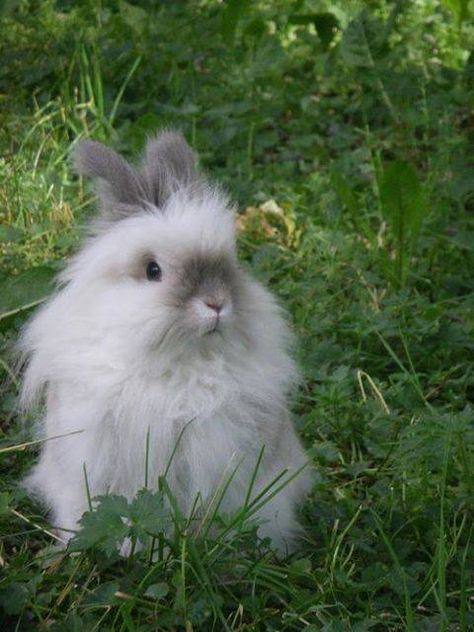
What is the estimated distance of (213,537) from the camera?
2857mm

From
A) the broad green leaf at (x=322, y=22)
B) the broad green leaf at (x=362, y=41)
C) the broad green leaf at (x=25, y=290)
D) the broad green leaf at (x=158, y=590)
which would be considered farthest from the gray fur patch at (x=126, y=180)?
the broad green leaf at (x=322, y=22)

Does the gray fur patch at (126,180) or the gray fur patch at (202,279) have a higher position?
the gray fur patch at (126,180)

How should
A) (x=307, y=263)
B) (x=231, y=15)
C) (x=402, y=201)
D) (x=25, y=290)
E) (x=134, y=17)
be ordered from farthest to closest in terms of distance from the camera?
(x=134, y=17), (x=231, y=15), (x=307, y=263), (x=402, y=201), (x=25, y=290)

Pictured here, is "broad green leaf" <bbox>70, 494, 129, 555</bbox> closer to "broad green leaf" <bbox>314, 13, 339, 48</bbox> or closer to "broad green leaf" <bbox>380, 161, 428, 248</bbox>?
"broad green leaf" <bbox>380, 161, 428, 248</bbox>

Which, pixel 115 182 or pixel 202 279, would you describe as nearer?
pixel 202 279

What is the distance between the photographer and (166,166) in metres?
2.96

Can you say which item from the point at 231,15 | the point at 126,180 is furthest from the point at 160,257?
the point at 231,15

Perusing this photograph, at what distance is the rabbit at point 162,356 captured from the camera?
270 centimetres

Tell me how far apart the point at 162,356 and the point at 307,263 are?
200 cm

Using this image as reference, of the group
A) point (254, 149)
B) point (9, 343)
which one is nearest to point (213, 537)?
point (9, 343)

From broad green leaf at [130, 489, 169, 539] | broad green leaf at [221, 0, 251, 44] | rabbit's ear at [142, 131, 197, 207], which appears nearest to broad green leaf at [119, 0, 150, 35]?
broad green leaf at [221, 0, 251, 44]

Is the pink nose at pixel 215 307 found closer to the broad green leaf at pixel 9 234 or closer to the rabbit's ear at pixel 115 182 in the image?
the rabbit's ear at pixel 115 182

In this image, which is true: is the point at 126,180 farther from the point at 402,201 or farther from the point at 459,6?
the point at 459,6

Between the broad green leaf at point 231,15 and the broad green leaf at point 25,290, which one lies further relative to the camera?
the broad green leaf at point 231,15
